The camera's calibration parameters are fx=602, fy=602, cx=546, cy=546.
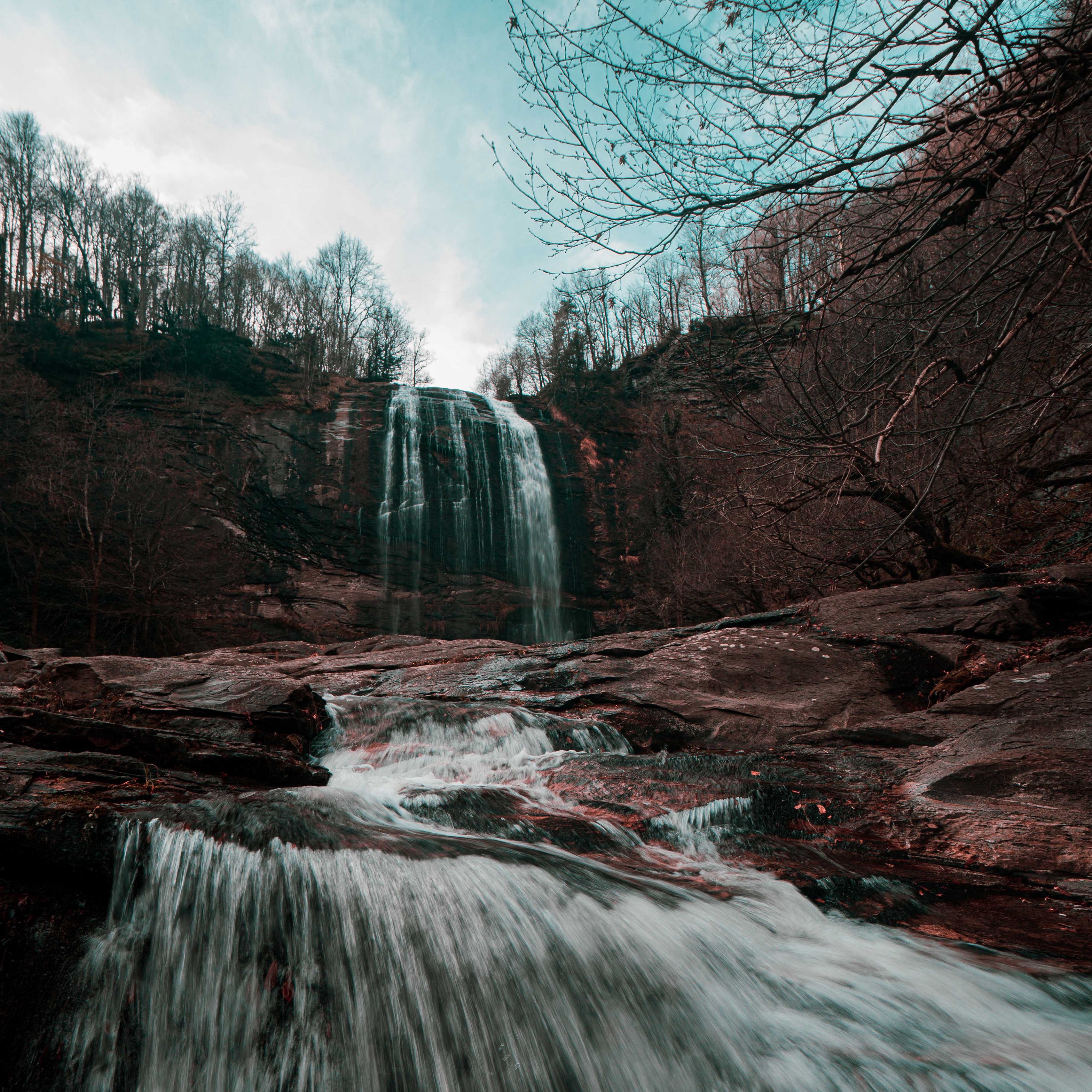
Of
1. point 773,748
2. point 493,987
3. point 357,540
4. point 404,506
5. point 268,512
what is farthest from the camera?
point 404,506

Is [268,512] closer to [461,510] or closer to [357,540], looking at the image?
[357,540]

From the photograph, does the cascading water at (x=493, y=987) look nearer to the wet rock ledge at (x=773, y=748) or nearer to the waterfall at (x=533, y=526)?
the wet rock ledge at (x=773, y=748)

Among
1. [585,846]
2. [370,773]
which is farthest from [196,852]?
[370,773]

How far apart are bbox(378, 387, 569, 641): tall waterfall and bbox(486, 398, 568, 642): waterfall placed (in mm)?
43

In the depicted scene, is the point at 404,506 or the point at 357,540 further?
the point at 404,506

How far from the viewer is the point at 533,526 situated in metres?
28.1

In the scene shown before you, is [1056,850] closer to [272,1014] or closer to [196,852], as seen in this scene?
[272,1014]

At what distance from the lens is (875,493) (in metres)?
5.88

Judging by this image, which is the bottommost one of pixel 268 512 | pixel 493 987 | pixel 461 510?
pixel 493 987

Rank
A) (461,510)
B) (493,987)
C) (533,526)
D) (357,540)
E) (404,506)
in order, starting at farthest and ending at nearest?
(533,526) < (461,510) < (404,506) < (357,540) < (493,987)

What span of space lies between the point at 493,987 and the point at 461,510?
25.0 meters

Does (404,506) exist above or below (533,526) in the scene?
above

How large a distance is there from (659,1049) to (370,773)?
13.0 feet

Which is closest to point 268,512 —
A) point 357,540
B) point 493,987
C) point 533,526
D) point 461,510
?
point 357,540
